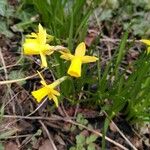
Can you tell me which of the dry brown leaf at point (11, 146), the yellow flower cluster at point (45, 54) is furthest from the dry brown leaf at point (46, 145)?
the yellow flower cluster at point (45, 54)

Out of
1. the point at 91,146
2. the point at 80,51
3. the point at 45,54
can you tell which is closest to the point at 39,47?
the point at 45,54

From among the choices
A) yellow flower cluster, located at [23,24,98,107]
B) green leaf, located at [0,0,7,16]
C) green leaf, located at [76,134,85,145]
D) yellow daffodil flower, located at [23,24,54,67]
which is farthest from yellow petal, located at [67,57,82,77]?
green leaf, located at [0,0,7,16]

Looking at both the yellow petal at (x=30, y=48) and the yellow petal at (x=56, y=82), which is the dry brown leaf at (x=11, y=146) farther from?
the yellow petal at (x=30, y=48)

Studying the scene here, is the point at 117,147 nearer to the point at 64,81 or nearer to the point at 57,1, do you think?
the point at 64,81

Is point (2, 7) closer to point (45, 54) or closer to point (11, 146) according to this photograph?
point (45, 54)

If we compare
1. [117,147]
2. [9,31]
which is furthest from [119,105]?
[9,31]

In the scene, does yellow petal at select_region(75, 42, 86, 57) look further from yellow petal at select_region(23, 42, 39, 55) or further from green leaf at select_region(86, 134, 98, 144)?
green leaf at select_region(86, 134, 98, 144)

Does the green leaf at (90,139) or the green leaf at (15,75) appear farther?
Result: the green leaf at (15,75)

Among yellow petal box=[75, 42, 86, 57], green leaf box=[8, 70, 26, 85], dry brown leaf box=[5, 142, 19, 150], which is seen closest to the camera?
yellow petal box=[75, 42, 86, 57]
